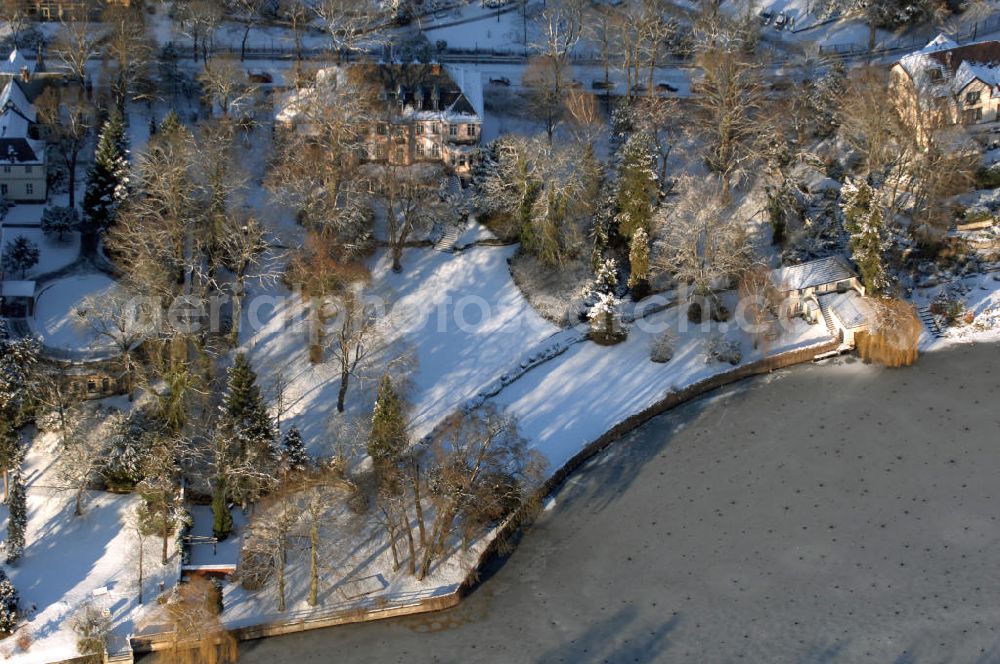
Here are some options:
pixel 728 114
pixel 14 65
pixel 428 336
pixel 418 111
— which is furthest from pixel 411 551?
pixel 14 65

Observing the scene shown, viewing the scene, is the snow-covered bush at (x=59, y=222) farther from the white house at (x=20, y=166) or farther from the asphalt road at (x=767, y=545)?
the asphalt road at (x=767, y=545)

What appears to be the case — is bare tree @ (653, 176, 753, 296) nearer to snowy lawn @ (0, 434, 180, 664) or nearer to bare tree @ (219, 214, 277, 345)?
bare tree @ (219, 214, 277, 345)

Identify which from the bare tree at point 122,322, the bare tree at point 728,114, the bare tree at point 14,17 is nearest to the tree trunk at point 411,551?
the bare tree at point 122,322

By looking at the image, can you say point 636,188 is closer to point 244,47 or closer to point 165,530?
point 165,530

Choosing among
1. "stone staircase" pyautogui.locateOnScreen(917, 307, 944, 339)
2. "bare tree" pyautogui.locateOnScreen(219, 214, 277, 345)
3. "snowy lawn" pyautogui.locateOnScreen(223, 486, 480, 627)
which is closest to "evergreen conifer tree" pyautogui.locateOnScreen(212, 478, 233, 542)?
"snowy lawn" pyautogui.locateOnScreen(223, 486, 480, 627)

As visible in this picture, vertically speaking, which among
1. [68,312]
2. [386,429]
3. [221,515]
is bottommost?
[221,515]

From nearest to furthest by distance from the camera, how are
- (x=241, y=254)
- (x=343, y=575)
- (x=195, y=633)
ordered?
(x=195, y=633)
(x=343, y=575)
(x=241, y=254)
